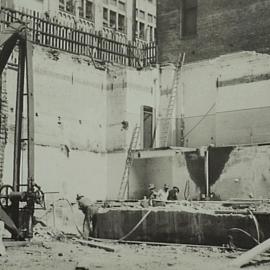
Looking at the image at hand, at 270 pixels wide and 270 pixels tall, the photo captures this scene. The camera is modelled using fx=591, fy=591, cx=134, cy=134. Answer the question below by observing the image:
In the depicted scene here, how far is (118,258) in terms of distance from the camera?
13094 mm

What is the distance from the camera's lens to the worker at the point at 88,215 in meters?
18.3

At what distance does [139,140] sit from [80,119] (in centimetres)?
269

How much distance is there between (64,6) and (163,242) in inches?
1031

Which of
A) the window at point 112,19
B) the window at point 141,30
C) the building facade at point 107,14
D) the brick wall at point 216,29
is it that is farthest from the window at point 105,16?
the brick wall at point 216,29

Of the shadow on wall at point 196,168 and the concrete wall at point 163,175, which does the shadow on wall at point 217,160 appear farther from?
the concrete wall at point 163,175

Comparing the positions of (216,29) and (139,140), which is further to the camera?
(216,29)

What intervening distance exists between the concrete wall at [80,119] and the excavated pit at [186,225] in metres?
3.84

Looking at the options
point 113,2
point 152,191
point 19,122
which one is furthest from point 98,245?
point 113,2

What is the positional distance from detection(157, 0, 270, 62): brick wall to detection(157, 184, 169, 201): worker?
834cm

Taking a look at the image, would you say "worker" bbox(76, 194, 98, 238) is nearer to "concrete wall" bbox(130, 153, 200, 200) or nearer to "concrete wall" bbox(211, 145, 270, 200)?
"concrete wall" bbox(130, 153, 200, 200)

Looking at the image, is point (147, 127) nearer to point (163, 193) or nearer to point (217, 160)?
point (217, 160)

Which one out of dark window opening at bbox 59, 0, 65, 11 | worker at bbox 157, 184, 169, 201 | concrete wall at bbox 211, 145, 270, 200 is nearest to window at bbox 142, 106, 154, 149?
worker at bbox 157, 184, 169, 201

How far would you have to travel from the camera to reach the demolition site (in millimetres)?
14969

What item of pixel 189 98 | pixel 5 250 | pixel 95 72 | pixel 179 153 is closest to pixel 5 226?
pixel 5 250
